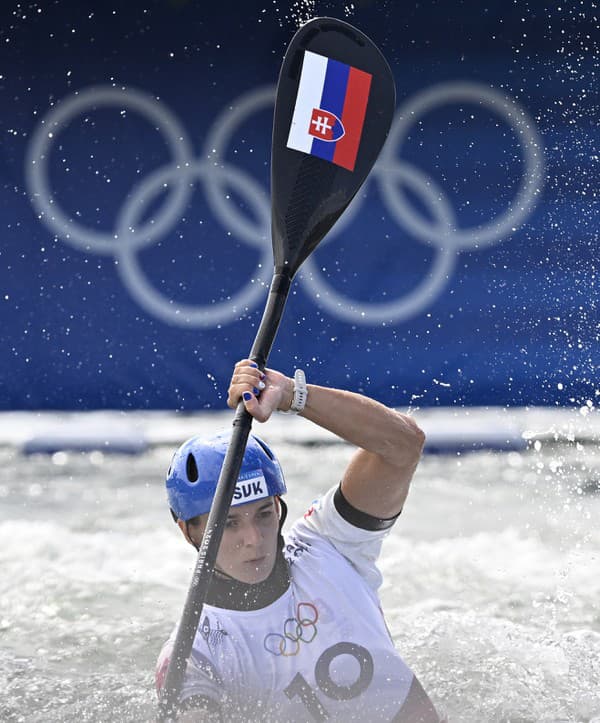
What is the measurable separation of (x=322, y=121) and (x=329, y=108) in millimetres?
40

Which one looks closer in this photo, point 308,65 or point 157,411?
point 308,65

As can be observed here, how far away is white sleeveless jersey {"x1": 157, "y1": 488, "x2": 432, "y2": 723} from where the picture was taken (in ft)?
9.96

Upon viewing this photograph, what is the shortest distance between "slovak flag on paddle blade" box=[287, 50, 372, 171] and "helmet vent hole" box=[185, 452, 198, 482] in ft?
2.97

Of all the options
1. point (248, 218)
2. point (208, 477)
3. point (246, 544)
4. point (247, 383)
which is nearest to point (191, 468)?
point (208, 477)

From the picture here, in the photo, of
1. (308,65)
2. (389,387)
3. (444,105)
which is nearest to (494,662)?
(308,65)

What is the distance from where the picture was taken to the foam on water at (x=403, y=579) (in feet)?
12.7

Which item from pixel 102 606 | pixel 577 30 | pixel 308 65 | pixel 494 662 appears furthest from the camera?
pixel 577 30

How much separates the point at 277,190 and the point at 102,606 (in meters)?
2.22

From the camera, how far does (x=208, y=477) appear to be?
307 centimetres

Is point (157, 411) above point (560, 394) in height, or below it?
below

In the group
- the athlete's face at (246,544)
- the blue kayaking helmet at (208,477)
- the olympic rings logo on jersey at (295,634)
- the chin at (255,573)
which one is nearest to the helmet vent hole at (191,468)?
the blue kayaking helmet at (208,477)

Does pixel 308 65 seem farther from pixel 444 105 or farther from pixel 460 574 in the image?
pixel 444 105

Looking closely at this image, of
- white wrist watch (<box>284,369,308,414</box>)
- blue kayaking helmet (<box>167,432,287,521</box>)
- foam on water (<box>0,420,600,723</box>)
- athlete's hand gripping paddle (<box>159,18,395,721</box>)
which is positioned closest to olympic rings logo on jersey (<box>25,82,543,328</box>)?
foam on water (<box>0,420,600,723</box>)

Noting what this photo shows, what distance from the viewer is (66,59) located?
289 inches
